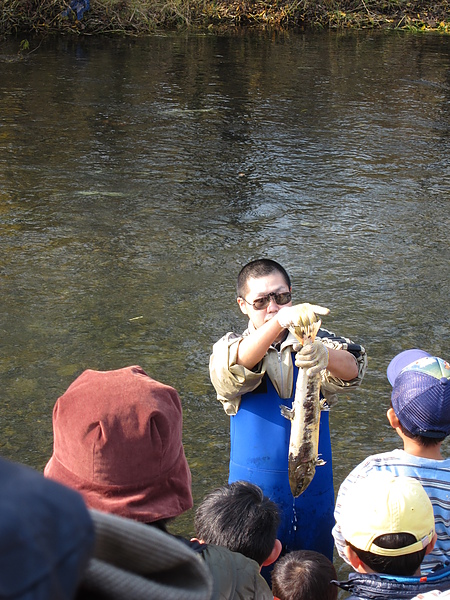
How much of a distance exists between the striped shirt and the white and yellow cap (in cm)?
13

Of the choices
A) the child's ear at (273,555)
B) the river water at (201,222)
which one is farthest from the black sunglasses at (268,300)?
the river water at (201,222)

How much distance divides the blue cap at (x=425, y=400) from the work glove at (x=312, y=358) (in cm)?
29

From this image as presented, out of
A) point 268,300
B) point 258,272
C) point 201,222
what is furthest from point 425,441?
point 201,222

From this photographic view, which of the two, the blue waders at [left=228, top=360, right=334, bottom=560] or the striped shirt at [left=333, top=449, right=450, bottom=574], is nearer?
the striped shirt at [left=333, top=449, right=450, bottom=574]

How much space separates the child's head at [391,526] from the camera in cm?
222

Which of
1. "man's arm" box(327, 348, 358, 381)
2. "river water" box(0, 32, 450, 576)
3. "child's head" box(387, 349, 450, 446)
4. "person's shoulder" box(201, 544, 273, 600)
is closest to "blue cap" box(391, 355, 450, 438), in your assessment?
"child's head" box(387, 349, 450, 446)

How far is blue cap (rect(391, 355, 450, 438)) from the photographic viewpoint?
2.62 metres

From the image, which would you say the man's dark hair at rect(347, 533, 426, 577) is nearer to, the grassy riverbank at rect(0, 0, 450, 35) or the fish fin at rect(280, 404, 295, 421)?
the fish fin at rect(280, 404, 295, 421)

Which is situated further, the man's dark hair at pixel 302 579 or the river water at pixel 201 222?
the river water at pixel 201 222

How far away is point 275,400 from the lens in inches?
119

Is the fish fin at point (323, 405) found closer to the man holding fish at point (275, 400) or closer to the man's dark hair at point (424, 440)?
the man holding fish at point (275, 400)

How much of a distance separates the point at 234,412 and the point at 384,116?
9282mm

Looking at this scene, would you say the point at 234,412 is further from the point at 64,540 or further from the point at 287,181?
the point at 287,181

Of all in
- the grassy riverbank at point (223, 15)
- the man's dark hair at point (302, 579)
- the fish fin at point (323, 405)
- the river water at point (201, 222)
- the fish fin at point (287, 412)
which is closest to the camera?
the man's dark hair at point (302, 579)
